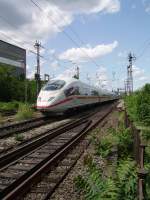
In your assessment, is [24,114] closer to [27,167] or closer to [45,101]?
[45,101]

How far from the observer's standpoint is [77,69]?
3054 inches

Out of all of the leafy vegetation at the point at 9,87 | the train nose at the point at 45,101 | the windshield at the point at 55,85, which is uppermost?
the leafy vegetation at the point at 9,87

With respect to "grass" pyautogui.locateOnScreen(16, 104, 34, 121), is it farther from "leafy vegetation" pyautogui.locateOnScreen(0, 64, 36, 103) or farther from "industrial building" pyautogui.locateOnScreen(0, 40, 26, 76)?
"industrial building" pyautogui.locateOnScreen(0, 40, 26, 76)

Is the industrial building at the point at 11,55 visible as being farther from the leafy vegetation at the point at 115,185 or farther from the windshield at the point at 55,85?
the leafy vegetation at the point at 115,185

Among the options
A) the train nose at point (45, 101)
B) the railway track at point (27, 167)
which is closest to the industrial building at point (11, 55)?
the train nose at point (45, 101)

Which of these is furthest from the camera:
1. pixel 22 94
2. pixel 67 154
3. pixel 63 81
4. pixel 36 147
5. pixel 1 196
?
pixel 22 94

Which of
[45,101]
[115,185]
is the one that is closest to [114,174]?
[115,185]

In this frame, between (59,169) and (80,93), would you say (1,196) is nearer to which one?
(59,169)

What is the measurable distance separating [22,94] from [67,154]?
142 ft

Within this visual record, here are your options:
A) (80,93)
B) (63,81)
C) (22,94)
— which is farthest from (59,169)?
(22,94)

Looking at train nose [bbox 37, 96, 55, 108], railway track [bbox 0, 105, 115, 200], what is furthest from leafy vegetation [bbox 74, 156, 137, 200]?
train nose [bbox 37, 96, 55, 108]

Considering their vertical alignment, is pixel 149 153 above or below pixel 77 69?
below

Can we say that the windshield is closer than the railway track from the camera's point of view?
No

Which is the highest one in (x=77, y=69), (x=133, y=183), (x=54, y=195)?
(x=77, y=69)
